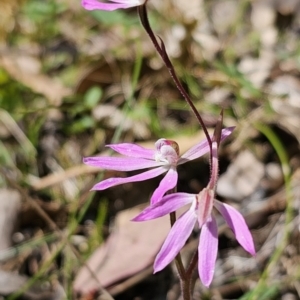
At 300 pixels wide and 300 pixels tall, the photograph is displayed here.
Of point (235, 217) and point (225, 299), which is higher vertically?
point (235, 217)

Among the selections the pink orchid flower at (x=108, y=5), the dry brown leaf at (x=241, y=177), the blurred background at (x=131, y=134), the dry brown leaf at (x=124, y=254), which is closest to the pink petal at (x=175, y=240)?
the pink orchid flower at (x=108, y=5)

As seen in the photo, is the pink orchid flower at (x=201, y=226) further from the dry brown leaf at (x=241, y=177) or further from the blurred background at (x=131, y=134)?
the dry brown leaf at (x=241, y=177)

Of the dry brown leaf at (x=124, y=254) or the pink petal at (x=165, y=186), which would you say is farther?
the dry brown leaf at (x=124, y=254)

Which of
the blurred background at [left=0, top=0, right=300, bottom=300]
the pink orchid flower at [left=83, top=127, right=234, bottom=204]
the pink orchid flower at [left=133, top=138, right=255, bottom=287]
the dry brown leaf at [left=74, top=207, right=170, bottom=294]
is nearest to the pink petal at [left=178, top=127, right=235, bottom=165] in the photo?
the pink orchid flower at [left=83, top=127, right=234, bottom=204]

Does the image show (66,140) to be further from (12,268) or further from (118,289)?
(118,289)

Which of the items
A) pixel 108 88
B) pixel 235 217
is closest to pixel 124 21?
pixel 108 88
